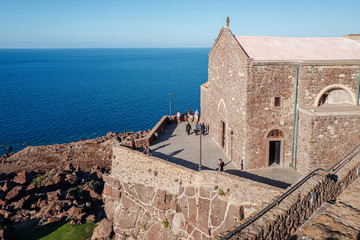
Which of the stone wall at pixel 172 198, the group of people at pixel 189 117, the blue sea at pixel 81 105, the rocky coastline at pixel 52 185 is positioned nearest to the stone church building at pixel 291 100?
the stone wall at pixel 172 198

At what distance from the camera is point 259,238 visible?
8539mm

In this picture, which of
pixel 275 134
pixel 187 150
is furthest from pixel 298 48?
pixel 187 150

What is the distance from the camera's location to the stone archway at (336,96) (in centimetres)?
1904

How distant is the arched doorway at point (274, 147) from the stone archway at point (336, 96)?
3219 mm

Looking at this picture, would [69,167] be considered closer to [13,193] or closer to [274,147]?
[13,193]

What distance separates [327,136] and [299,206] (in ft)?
31.4

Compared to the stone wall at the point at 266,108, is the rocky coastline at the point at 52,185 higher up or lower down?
lower down

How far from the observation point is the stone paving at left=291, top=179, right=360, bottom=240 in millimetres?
8512

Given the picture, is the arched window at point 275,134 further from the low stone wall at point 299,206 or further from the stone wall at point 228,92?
the low stone wall at point 299,206

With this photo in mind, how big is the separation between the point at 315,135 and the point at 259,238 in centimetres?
1155

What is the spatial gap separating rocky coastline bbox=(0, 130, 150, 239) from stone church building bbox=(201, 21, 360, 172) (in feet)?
34.1

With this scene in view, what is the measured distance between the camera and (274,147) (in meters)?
20.4

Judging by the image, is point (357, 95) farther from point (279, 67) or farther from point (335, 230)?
point (335, 230)

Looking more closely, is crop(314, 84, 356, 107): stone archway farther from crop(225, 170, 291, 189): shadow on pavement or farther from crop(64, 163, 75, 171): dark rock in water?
crop(64, 163, 75, 171): dark rock in water
